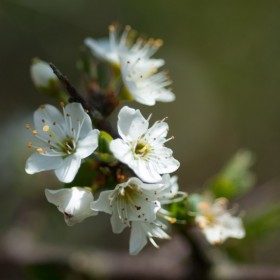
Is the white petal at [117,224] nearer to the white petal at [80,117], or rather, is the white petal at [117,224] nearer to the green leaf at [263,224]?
the white petal at [80,117]

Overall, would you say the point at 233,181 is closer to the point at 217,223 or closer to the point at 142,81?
the point at 217,223

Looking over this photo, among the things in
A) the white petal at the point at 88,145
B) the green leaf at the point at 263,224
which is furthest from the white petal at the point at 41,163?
the green leaf at the point at 263,224

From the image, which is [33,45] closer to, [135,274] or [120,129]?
[135,274]

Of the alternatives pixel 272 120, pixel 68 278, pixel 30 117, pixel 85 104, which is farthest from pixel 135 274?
pixel 272 120

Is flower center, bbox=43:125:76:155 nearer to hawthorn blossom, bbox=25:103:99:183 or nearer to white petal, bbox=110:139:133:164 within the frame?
hawthorn blossom, bbox=25:103:99:183

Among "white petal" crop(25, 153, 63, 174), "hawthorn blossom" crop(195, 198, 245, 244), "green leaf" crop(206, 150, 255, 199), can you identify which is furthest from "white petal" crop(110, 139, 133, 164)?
"green leaf" crop(206, 150, 255, 199)

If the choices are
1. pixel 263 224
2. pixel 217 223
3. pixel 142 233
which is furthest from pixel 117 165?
pixel 263 224
